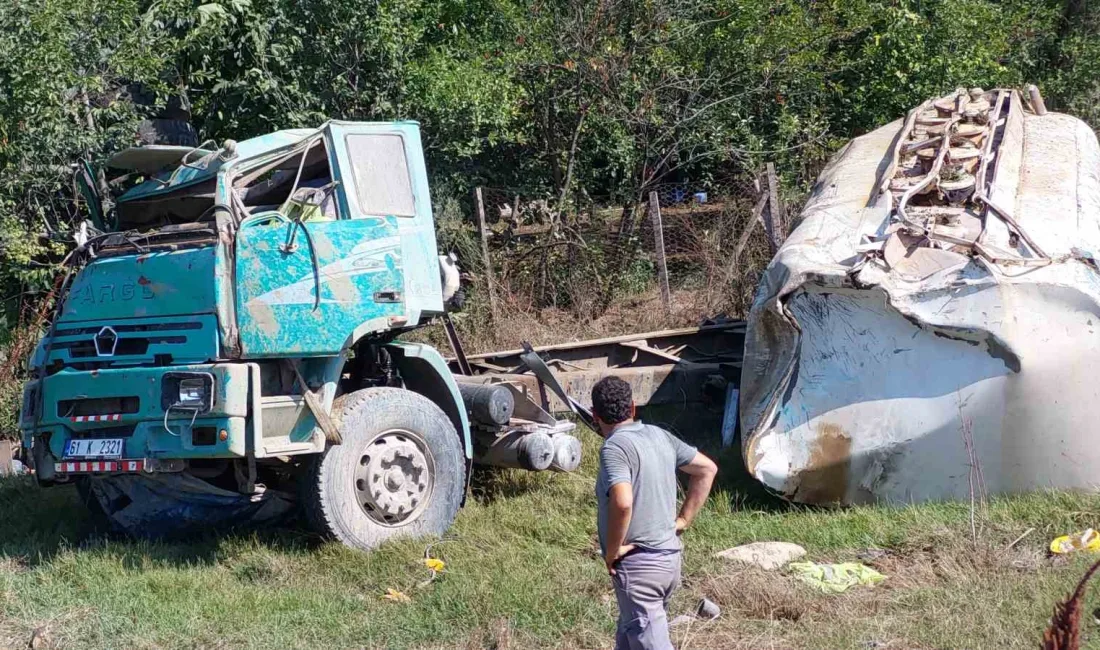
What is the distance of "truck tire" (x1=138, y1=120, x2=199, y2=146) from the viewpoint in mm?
11834

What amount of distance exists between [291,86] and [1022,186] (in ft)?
25.0

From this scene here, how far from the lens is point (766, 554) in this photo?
643 cm

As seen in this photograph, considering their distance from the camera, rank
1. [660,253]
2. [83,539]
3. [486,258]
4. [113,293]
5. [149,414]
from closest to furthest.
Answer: [149,414], [113,293], [83,539], [660,253], [486,258]

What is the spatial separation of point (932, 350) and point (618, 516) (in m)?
3.44

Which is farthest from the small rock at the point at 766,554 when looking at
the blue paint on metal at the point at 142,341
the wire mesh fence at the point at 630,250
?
the wire mesh fence at the point at 630,250

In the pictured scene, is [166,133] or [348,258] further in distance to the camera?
[166,133]

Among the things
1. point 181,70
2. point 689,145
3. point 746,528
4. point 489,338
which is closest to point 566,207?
point 689,145

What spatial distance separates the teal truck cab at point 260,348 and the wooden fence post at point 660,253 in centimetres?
468

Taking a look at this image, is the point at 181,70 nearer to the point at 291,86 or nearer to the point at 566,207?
the point at 291,86

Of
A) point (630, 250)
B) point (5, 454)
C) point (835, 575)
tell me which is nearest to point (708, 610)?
point (835, 575)

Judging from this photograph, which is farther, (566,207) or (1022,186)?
(566,207)

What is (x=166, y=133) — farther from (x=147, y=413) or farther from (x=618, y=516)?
(x=618, y=516)

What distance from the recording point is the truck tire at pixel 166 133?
466 inches

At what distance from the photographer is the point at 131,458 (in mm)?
6461
